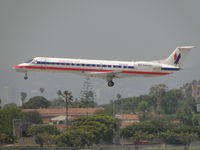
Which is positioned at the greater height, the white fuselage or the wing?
the white fuselage

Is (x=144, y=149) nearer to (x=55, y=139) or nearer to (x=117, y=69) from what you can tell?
(x=117, y=69)

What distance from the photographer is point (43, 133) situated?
13650cm

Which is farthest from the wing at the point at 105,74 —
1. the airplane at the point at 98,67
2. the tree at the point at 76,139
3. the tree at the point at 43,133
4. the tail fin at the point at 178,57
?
the tree at the point at 43,133

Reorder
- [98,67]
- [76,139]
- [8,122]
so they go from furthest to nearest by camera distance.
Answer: [8,122] → [76,139] → [98,67]

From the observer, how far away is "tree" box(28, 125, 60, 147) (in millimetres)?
129738

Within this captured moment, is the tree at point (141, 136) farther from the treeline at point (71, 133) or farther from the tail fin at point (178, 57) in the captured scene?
the tail fin at point (178, 57)

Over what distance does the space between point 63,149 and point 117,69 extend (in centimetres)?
1848

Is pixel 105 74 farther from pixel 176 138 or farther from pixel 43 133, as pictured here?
pixel 43 133

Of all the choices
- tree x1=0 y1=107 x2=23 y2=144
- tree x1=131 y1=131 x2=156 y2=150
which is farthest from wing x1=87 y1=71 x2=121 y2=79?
tree x1=131 y1=131 x2=156 y2=150

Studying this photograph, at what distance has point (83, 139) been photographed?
122 meters

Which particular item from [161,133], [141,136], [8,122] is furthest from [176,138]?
[8,122]

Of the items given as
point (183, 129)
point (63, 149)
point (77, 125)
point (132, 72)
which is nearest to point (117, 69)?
point (132, 72)

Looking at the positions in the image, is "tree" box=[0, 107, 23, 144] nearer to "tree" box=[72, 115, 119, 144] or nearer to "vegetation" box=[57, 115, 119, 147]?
"vegetation" box=[57, 115, 119, 147]

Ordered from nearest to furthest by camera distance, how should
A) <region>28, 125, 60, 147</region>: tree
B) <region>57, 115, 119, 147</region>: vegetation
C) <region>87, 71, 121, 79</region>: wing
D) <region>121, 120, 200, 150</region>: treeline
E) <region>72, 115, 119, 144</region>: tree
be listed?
1. <region>87, 71, 121, 79</region>: wing
2. <region>57, 115, 119, 147</region>: vegetation
3. <region>28, 125, 60, 147</region>: tree
4. <region>121, 120, 200, 150</region>: treeline
5. <region>72, 115, 119, 144</region>: tree
